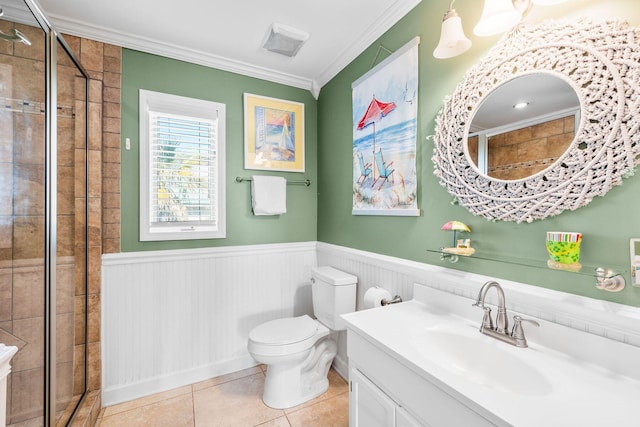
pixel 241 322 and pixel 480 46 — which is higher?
pixel 480 46

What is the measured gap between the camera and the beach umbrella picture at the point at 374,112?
1722 millimetres

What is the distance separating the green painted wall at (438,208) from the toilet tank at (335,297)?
0.27 m

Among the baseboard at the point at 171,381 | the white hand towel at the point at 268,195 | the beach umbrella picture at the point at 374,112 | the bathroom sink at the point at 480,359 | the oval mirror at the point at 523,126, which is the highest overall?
the beach umbrella picture at the point at 374,112

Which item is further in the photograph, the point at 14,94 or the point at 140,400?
the point at 140,400

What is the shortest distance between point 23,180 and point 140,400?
60.3 inches

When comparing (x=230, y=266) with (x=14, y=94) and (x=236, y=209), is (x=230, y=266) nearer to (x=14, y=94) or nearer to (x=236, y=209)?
A: (x=236, y=209)

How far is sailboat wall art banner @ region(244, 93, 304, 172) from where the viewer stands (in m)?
2.27

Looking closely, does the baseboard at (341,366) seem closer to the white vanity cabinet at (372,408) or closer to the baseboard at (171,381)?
the baseboard at (171,381)

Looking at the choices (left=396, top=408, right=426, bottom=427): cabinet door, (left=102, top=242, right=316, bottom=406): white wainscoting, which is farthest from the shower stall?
(left=396, top=408, right=426, bottom=427): cabinet door

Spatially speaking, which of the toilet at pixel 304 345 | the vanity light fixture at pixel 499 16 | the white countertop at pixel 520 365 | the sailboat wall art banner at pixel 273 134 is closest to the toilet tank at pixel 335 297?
the toilet at pixel 304 345

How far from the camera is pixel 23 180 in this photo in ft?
4.31

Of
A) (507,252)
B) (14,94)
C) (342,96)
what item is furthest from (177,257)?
(507,252)

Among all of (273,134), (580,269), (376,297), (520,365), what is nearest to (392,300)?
(376,297)

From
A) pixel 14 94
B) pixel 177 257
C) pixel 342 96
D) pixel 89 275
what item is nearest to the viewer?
pixel 14 94
